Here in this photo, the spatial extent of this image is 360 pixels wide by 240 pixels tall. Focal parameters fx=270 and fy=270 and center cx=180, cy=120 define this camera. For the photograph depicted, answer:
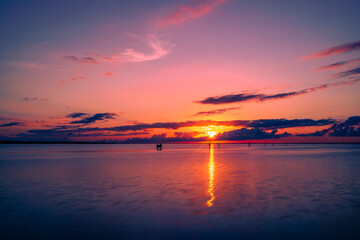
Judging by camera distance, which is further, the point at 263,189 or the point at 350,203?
the point at 263,189

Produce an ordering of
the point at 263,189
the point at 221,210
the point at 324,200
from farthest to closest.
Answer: the point at 263,189, the point at 324,200, the point at 221,210

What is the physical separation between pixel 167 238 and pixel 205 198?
823cm

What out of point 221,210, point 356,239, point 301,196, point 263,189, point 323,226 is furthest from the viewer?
point 263,189

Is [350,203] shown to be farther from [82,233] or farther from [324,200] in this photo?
[82,233]

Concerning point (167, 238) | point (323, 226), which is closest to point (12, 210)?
point (167, 238)

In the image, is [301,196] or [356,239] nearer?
[356,239]

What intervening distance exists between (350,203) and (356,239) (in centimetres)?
760

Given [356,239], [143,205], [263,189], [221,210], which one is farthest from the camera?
[263,189]

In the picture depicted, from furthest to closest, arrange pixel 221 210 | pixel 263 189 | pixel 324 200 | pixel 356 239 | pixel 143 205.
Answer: pixel 263 189, pixel 324 200, pixel 143 205, pixel 221 210, pixel 356 239

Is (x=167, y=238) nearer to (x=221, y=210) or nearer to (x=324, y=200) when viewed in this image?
(x=221, y=210)

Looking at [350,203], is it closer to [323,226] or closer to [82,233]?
[323,226]

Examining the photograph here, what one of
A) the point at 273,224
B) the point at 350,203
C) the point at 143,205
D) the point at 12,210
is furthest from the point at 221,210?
the point at 12,210

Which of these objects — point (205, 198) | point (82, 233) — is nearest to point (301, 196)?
point (205, 198)

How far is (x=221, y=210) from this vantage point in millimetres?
15133
